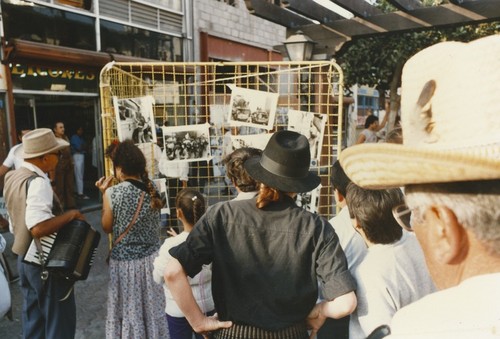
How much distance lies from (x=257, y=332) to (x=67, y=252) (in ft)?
4.93

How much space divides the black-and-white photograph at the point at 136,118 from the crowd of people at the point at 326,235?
21 centimetres

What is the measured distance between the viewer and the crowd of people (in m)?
0.79

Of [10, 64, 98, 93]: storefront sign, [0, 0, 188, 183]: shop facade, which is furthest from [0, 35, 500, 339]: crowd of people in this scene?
[10, 64, 98, 93]: storefront sign

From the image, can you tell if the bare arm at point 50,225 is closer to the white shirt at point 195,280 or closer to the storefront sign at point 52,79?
the white shirt at point 195,280

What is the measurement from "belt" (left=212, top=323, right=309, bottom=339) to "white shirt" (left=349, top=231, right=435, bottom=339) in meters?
0.25

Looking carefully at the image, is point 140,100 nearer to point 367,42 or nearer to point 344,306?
point 344,306

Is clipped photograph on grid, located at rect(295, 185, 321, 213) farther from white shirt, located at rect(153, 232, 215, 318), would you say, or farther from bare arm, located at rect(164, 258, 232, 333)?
bare arm, located at rect(164, 258, 232, 333)

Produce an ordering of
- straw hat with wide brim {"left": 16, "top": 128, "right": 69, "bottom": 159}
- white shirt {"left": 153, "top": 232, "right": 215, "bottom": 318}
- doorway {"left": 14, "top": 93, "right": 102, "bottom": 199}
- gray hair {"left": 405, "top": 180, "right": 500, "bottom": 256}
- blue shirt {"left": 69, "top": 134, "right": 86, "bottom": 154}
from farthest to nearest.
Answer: blue shirt {"left": 69, "top": 134, "right": 86, "bottom": 154} → doorway {"left": 14, "top": 93, "right": 102, "bottom": 199} → straw hat with wide brim {"left": 16, "top": 128, "right": 69, "bottom": 159} → white shirt {"left": 153, "top": 232, "right": 215, "bottom": 318} → gray hair {"left": 405, "top": 180, "right": 500, "bottom": 256}

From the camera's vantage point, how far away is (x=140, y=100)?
3209mm

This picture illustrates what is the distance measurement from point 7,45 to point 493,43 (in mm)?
7900

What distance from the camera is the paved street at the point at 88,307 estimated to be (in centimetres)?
383

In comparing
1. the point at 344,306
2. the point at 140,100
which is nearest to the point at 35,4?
the point at 140,100

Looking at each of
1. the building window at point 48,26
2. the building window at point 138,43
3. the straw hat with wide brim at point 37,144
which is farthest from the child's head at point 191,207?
the building window at point 138,43

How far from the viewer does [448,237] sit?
852 millimetres
